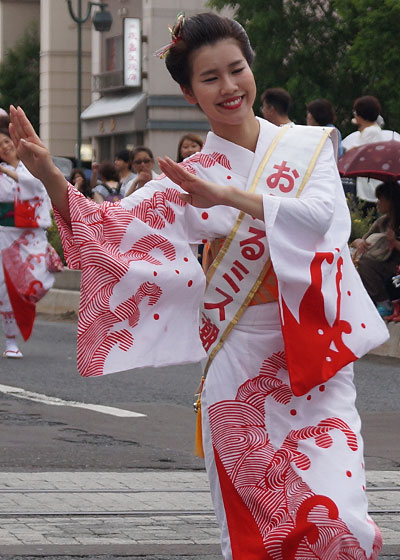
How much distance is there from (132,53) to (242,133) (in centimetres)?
4359

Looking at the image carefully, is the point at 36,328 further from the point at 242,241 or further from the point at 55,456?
the point at 242,241

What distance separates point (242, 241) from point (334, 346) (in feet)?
1.24

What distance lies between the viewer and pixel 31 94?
6175 cm

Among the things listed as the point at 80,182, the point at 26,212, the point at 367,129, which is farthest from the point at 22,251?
the point at 80,182

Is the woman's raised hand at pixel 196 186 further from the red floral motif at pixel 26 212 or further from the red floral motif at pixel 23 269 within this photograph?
the red floral motif at pixel 23 269

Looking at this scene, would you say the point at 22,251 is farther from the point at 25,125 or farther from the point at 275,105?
the point at 25,125

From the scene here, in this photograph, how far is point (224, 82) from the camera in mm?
4172

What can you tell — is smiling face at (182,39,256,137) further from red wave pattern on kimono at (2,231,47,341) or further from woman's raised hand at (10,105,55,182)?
red wave pattern on kimono at (2,231,47,341)

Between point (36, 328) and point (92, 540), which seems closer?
point (92, 540)

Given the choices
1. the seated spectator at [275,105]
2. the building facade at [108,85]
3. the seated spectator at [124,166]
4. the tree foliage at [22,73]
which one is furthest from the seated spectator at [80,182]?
the tree foliage at [22,73]

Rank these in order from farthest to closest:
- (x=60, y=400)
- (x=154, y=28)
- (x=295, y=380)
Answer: (x=154, y=28) → (x=60, y=400) → (x=295, y=380)

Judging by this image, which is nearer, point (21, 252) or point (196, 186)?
point (196, 186)

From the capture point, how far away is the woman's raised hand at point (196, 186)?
3.87 m

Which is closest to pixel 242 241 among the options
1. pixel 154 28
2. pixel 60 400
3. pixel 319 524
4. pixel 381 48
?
pixel 319 524
